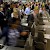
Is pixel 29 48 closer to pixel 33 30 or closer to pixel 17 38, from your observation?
pixel 17 38

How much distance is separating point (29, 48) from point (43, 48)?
905 mm

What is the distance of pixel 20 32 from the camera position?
3.78m

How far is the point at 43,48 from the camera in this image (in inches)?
142

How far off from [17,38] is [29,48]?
2.74ft

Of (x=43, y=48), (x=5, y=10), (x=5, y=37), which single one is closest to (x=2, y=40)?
(x=5, y=37)

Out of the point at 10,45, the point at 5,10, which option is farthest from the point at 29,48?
the point at 5,10

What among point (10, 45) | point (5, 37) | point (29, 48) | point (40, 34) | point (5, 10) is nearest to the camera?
point (29, 48)

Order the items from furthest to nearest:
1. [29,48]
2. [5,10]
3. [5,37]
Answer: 1. [5,10]
2. [5,37]
3. [29,48]

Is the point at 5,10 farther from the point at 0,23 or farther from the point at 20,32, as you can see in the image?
the point at 20,32

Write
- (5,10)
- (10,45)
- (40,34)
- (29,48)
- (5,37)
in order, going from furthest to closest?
(5,10), (40,34), (5,37), (10,45), (29,48)

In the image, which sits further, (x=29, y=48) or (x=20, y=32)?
(x=20, y=32)

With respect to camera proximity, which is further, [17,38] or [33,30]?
[33,30]

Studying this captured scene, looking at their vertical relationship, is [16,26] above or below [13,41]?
A: above

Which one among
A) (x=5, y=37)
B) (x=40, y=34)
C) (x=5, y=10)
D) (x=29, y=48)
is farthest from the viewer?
(x=5, y=10)
